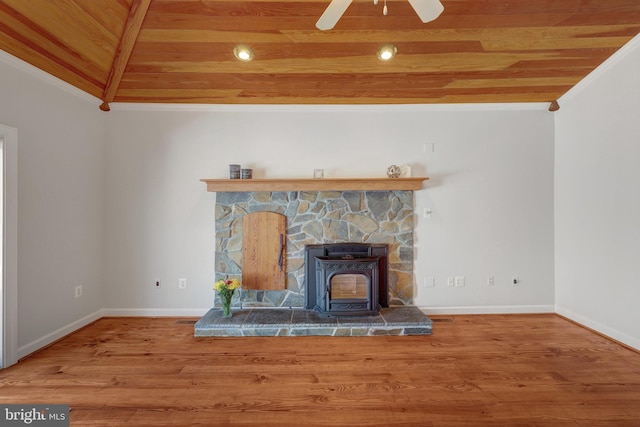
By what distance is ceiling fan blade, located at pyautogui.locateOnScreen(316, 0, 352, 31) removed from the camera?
185cm

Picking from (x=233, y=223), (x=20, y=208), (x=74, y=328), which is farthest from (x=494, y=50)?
(x=74, y=328)

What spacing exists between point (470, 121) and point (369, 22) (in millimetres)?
1872

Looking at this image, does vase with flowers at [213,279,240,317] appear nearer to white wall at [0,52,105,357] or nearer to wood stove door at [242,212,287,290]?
wood stove door at [242,212,287,290]

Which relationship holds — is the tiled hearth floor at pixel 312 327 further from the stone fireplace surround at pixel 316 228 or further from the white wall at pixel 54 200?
the white wall at pixel 54 200

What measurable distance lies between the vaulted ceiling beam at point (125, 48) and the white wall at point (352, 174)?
0.26 m

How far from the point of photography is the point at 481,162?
3707 mm

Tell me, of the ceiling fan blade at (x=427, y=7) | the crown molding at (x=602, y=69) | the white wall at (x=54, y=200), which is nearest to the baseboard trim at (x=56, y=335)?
the white wall at (x=54, y=200)

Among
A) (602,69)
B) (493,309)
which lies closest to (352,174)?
(493,309)

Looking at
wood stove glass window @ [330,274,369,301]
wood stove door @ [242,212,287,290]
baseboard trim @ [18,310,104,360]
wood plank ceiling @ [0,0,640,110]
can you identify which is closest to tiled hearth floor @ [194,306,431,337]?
wood stove glass window @ [330,274,369,301]

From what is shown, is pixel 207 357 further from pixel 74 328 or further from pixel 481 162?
pixel 481 162

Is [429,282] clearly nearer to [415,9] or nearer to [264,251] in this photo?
[264,251]

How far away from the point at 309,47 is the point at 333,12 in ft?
3.20

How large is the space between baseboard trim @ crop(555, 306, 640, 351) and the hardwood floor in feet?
0.30

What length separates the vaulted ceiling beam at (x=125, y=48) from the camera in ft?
8.31
